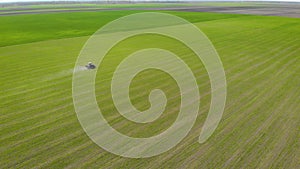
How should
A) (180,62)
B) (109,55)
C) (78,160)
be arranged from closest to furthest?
(78,160) < (180,62) < (109,55)

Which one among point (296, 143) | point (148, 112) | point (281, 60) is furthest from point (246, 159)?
point (281, 60)

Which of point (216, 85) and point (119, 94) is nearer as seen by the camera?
point (119, 94)

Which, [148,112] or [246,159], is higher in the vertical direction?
[246,159]

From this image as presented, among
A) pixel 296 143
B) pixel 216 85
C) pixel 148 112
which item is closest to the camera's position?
pixel 296 143

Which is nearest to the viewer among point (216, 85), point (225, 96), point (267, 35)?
point (225, 96)

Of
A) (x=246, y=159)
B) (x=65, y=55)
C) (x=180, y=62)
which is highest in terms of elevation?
(x=246, y=159)

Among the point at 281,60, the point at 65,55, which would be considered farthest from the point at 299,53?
the point at 65,55

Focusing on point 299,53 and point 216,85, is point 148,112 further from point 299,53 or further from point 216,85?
point 299,53

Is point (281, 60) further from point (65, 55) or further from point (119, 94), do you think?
point (65, 55)

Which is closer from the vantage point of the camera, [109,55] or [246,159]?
[246,159]
